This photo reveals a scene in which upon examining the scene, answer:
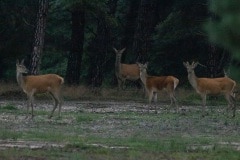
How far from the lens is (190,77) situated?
2738cm

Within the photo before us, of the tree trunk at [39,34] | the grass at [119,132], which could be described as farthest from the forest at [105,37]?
the grass at [119,132]

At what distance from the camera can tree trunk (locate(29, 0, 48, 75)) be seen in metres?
34.1

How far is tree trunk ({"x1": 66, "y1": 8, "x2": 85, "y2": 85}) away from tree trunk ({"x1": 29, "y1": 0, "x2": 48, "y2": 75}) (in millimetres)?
6121

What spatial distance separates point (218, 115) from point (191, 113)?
3.31 ft

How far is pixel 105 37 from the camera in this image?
40031mm

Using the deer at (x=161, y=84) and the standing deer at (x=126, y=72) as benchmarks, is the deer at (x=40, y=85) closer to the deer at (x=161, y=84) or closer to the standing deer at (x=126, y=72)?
the deer at (x=161, y=84)

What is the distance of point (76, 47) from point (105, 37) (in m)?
1.96

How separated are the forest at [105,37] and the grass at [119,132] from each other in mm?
6393

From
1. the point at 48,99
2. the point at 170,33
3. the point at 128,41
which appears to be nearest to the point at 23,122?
the point at 48,99

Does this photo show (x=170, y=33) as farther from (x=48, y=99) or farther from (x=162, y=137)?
(x=162, y=137)

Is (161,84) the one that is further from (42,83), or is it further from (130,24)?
(130,24)

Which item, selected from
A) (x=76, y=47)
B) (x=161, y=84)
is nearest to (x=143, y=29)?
(x=76, y=47)

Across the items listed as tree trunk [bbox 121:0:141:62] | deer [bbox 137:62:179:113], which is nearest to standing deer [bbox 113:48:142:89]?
deer [bbox 137:62:179:113]

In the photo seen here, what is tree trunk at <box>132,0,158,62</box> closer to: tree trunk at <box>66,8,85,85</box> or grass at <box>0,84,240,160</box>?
tree trunk at <box>66,8,85,85</box>
